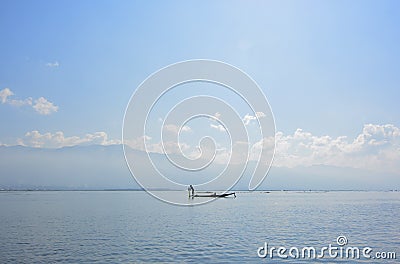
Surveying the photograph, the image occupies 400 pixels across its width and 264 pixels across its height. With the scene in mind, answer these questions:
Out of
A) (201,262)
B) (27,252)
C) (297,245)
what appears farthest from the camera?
(297,245)

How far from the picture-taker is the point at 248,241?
140ft

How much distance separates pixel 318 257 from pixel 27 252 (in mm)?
26213

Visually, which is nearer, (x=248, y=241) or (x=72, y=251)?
(x=72, y=251)

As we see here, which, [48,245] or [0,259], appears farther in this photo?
[48,245]

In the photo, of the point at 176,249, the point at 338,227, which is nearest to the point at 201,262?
the point at 176,249

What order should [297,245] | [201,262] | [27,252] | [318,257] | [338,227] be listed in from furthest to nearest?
[338,227]
[297,245]
[27,252]
[318,257]
[201,262]

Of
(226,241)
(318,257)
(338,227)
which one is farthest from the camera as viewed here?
(338,227)

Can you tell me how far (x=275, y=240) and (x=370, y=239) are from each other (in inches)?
431

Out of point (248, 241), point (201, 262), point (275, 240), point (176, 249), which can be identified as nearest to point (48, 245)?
point (176, 249)

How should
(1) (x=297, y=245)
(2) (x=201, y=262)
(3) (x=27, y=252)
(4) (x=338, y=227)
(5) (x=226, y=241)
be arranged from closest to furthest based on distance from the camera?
(2) (x=201, y=262) → (3) (x=27, y=252) → (1) (x=297, y=245) → (5) (x=226, y=241) → (4) (x=338, y=227)

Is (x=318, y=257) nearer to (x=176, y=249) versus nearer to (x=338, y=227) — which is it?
(x=176, y=249)

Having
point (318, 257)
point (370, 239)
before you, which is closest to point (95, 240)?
point (318, 257)

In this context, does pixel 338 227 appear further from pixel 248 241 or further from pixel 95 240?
pixel 95 240

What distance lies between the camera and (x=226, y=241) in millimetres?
42688
